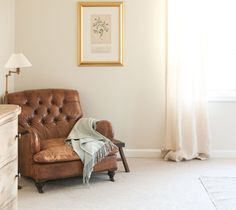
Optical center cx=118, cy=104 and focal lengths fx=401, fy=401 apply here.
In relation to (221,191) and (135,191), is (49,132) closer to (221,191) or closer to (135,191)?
(135,191)

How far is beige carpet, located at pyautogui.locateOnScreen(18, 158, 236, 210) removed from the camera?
3424mm

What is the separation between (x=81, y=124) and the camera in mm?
4473

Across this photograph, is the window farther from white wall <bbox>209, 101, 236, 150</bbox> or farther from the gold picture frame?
the gold picture frame

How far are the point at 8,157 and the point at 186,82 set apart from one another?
10.0ft

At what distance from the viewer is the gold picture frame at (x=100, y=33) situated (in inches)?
198

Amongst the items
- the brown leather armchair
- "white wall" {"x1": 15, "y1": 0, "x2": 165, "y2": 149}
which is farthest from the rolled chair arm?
"white wall" {"x1": 15, "y1": 0, "x2": 165, "y2": 149}

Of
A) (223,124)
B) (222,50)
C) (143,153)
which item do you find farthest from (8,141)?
(222,50)

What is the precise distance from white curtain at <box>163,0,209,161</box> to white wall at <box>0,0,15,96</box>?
6.40ft

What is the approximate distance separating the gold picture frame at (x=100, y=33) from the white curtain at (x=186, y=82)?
2.09ft

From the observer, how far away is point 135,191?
3803 millimetres

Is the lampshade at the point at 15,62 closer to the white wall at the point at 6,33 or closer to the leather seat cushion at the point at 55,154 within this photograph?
the white wall at the point at 6,33

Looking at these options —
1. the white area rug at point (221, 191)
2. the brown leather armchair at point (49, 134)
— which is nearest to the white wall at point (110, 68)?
the brown leather armchair at point (49, 134)

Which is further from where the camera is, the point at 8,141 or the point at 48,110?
the point at 48,110

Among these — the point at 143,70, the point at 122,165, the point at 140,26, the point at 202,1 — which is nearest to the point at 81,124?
the point at 122,165
